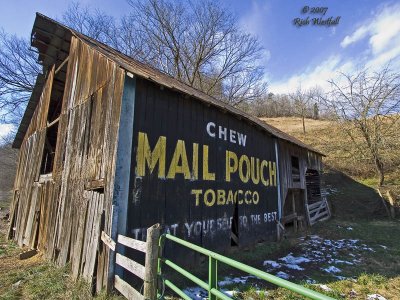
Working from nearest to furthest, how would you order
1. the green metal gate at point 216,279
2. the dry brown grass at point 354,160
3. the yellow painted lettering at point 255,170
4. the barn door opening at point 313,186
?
the green metal gate at point 216,279 < the yellow painted lettering at point 255,170 < the barn door opening at point 313,186 < the dry brown grass at point 354,160

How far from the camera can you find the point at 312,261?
8.67 meters

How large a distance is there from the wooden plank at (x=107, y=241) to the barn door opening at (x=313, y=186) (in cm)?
1396

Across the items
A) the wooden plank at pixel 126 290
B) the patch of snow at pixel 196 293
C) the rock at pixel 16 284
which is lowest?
the rock at pixel 16 284

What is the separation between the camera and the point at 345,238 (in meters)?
11.9

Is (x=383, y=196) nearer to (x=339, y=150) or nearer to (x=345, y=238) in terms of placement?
(x=345, y=238)

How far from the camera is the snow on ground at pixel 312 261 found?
6711 mm

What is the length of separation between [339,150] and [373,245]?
18.0 meters

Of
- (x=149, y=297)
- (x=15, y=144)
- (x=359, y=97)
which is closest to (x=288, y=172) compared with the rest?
(x=149, y=297)

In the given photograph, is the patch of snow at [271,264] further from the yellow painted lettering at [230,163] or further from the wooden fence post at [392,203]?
the wooden fence post at [392,203]

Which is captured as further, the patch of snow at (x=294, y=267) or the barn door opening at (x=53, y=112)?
the barn door opening at (x=53, y=112)

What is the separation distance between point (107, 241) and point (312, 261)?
588 cm

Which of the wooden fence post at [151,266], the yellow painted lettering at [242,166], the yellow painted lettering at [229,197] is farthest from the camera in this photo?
the yellow painted lettering at [242,166]

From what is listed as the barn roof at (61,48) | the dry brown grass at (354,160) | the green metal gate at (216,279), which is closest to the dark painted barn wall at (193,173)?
the barn roof at (61,48)

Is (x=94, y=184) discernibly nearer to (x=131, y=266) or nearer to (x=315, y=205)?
(x=131, y=266)
